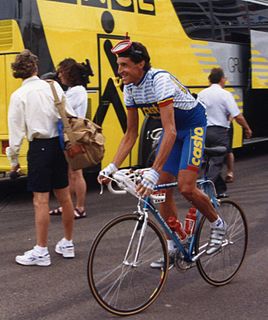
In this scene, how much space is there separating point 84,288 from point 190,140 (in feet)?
4.74

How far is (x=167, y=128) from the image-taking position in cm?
437

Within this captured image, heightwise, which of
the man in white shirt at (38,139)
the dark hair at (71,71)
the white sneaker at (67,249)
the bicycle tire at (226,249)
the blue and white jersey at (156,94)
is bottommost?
the white sneaker at (67,249)

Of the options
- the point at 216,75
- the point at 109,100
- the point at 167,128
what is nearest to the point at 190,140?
the point at 167,128

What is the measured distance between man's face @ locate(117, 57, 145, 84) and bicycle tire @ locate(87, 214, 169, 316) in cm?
95

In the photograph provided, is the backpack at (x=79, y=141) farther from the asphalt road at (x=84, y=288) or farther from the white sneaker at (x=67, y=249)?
the asphalt road at (x=84, y=288)

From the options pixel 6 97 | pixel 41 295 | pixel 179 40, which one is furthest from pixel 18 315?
pixel 179 40

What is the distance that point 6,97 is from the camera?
8.40 meters

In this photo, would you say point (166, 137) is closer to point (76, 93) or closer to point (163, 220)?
point (163, 220)

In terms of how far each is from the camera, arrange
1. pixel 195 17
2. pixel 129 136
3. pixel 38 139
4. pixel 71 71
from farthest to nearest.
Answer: pixel 195 17 → pixel 71 71 → pixel 38 139 → pixel 129 136

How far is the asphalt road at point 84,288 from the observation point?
4.55 meters

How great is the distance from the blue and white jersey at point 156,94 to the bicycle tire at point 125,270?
0.80 metres

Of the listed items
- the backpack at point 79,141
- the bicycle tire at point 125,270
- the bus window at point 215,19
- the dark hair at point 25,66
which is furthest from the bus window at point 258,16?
the bicycle tire at point 125,270

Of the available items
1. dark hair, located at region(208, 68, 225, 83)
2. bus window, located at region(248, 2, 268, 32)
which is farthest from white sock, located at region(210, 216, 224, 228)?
bus window, located at region(248, 2, 268, 32)

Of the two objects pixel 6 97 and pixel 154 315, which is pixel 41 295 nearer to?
pixel 154 315
